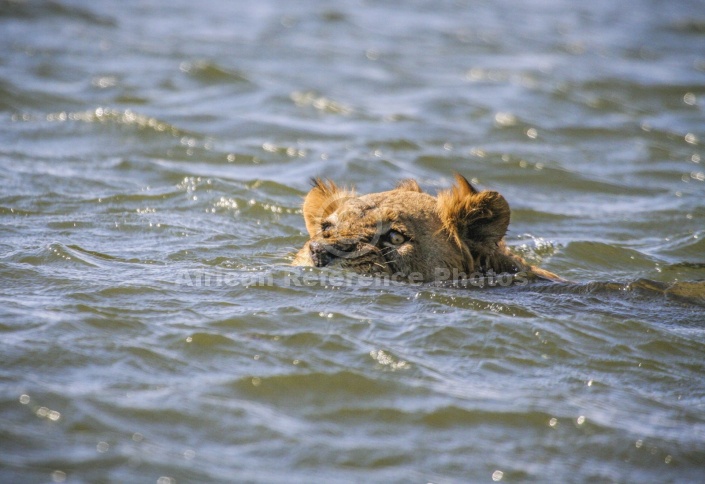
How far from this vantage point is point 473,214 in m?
6.78

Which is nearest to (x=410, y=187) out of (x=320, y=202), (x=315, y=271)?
(x=320, y=202)

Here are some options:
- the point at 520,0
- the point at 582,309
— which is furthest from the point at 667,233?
the point at 520,0

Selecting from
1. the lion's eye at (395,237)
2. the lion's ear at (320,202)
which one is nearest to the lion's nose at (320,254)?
the lion's eye at (395,237)

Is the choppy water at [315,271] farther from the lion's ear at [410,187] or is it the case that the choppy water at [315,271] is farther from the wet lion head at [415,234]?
Result: the lion's ear at [410,187]

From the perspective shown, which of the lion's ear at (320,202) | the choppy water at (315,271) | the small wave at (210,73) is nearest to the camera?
the choppy water at (315,271)

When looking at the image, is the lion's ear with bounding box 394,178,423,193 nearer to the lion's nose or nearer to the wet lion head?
the wet lion head

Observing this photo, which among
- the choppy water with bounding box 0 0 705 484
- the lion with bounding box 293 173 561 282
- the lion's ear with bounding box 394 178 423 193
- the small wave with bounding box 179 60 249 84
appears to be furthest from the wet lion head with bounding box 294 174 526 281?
the small wave with bounding box 179 60 249 84

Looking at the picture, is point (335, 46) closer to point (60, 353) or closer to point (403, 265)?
point (403, 265)

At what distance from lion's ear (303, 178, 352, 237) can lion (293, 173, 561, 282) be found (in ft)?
0.80

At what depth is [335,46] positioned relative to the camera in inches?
727

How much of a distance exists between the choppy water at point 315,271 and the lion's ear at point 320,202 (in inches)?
18.5

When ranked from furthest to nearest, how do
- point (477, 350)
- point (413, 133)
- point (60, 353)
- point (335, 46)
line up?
point (335, 46), point (413, 133), point (477, 350), point (60, 353)

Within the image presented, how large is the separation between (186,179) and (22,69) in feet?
18.5

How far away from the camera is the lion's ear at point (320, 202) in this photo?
24.0 feet
